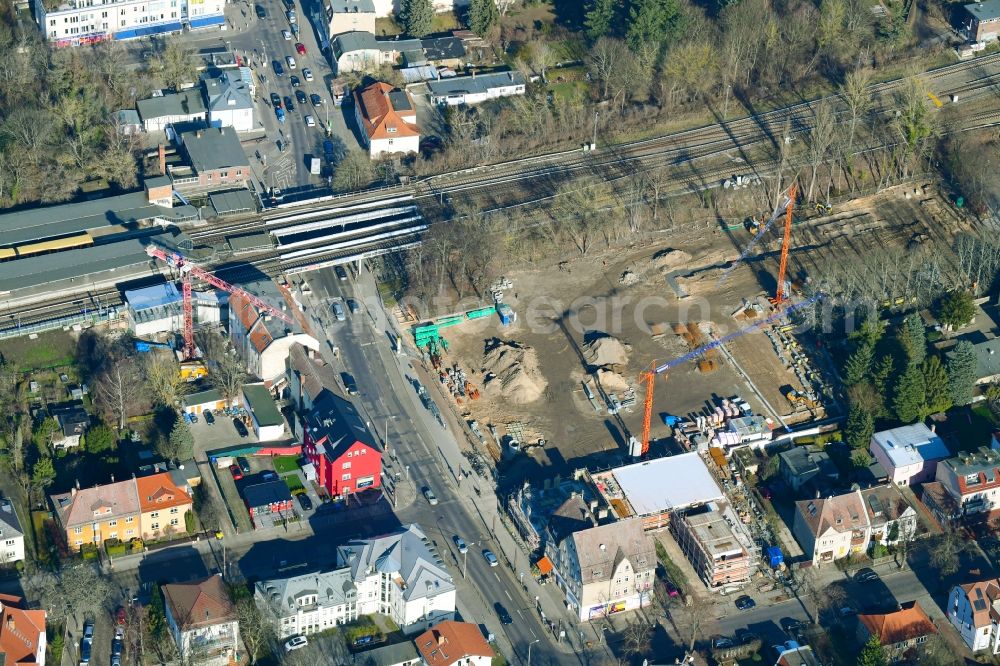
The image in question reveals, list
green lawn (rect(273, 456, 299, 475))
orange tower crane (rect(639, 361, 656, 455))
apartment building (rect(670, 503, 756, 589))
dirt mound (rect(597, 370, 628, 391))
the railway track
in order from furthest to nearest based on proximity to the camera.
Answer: the railway track
dirt mound (rect(597, 370, 628, 391))
orange tower crane (rect(639, 361, 656, 455))
green lawn (rect(273, 456, 299, 475))
apartment building (rect(670, 503, 756, 589))

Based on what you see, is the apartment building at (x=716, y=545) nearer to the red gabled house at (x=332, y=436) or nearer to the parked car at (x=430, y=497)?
the parked car at (x=430, y=497)

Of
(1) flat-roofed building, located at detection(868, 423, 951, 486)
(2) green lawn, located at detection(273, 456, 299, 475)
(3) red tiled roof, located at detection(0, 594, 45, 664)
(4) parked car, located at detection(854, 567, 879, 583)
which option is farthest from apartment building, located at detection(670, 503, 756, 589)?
(3) red tiled roof, located at detection(0, 594, 45, 664)

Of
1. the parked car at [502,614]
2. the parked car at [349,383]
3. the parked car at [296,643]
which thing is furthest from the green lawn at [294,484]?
the parked car at [502,614]

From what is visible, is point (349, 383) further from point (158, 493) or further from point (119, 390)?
point (158, 493)

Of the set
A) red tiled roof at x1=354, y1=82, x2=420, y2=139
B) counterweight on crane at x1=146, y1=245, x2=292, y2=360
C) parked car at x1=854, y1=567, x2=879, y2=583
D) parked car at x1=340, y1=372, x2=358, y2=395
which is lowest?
parked car at x1=854, y1=567, x2=879, y2=583

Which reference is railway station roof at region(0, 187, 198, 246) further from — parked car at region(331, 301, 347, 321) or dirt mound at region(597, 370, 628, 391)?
dirt mound at region(597, 370, 628, 391)

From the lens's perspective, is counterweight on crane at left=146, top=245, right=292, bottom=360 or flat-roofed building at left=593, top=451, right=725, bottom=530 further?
counterweight on crane at left=146, top=245, right=292, bottom=360
